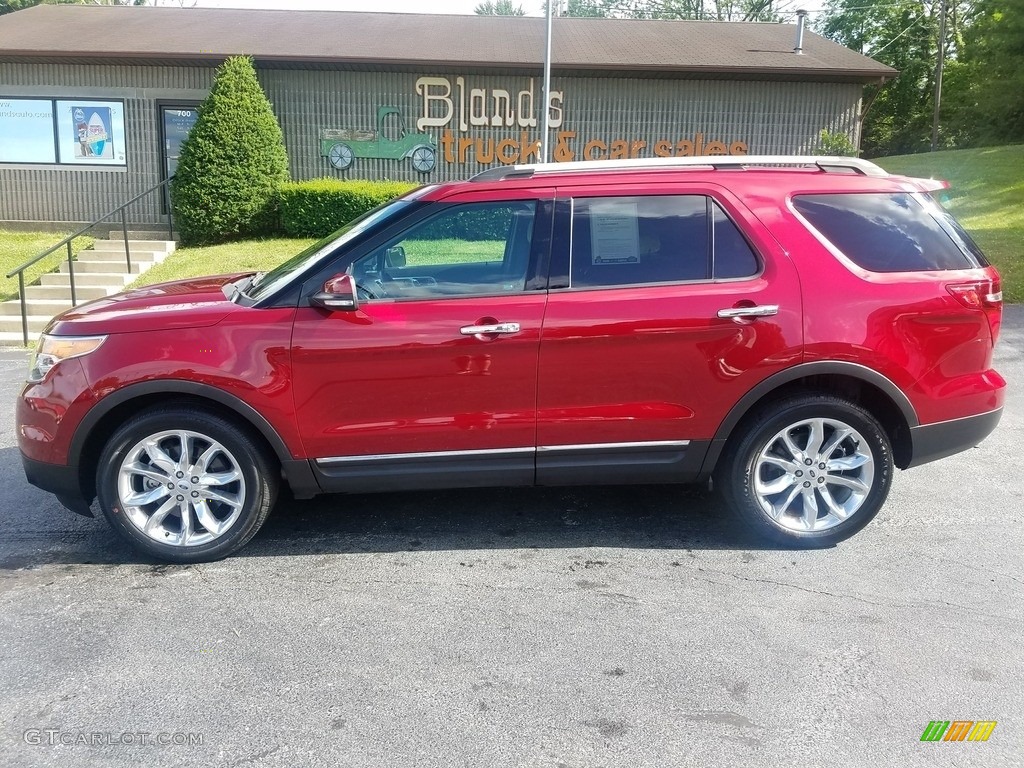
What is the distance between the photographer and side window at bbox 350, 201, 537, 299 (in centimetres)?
397

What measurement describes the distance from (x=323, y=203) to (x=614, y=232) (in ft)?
39.6

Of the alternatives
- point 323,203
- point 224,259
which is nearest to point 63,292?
point 224,259

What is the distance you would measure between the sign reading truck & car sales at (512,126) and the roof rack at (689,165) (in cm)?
1296

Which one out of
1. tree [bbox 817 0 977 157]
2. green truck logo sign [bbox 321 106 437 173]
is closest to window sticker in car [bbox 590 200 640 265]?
green truck logo sign [bbox 321 106 437 173]

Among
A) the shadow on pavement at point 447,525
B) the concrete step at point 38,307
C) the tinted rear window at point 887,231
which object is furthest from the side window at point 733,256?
the concrete step at point 38,307

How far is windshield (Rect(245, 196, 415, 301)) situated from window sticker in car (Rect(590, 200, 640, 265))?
93cm

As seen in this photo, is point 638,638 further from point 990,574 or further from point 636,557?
point 990,574

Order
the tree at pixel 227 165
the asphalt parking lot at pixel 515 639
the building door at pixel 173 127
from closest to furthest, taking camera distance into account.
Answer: the asphalt parking lot at pixel 515 639 < the tree at pixel 227 165 < the building door at pixel 173 127

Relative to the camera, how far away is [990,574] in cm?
391

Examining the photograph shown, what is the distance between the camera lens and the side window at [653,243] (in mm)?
4016

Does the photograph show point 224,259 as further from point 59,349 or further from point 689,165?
point 689,165

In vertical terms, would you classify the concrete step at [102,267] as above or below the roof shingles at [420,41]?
below

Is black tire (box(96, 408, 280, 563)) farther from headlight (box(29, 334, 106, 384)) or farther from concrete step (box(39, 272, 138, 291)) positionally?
concrete step (box(39, 272, 138, 291))

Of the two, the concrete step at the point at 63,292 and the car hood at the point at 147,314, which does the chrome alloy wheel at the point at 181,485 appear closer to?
the car hood at the point at 147,314
